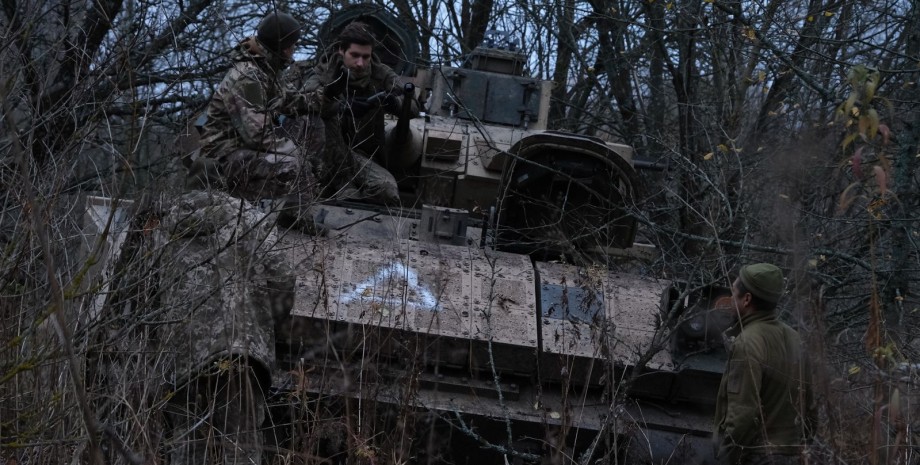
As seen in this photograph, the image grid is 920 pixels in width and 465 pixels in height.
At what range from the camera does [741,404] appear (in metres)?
4.93

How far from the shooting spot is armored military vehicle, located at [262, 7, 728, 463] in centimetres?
529

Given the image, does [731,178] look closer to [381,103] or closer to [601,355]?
[381,103]

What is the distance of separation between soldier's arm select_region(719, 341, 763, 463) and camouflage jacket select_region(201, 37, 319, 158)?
2504mm

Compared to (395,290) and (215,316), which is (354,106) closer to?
(395,290)

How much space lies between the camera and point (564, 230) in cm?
670

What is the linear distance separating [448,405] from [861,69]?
2753 mm

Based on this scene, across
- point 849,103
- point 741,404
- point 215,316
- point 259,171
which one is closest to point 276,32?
point 259,171

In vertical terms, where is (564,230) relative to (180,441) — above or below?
above

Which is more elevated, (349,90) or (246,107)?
(349,90)

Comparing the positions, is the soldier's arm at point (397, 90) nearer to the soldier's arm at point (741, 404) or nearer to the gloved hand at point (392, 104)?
the gloved hand at point (392, 104)

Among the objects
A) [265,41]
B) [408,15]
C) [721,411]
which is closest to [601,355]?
[721,411]

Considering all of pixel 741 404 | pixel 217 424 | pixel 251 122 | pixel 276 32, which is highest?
pixel 276 32

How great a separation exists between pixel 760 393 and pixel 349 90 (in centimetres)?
310

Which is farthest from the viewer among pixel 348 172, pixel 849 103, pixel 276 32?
pixel 348 172
